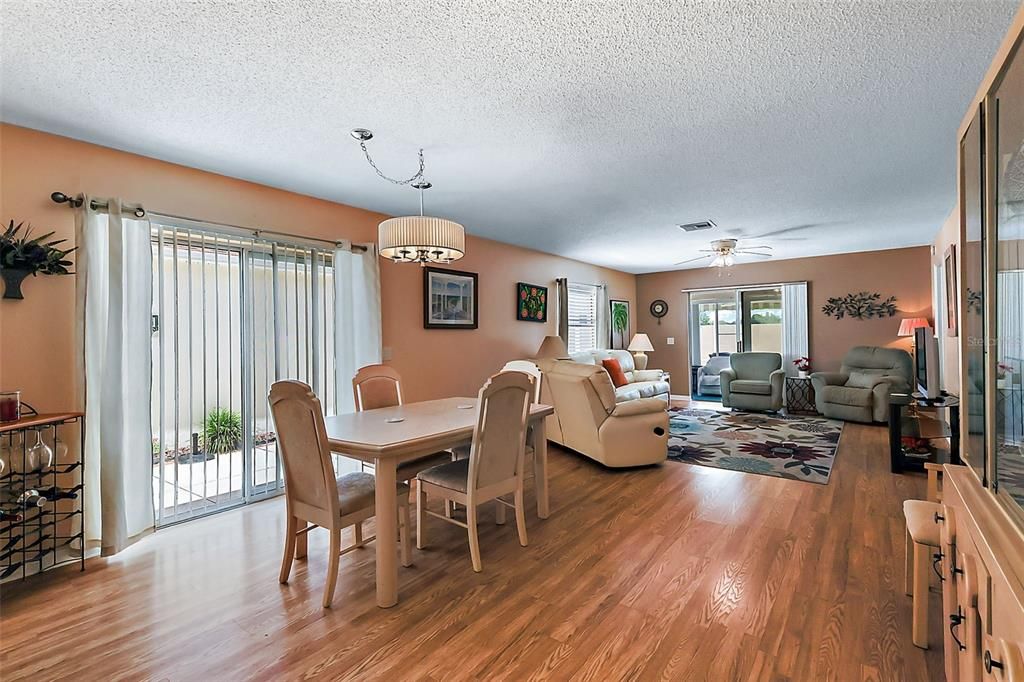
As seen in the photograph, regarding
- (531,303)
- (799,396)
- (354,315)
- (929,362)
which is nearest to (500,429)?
(354,315)

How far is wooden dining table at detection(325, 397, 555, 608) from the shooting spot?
213cm

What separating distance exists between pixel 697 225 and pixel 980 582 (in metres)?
4.36

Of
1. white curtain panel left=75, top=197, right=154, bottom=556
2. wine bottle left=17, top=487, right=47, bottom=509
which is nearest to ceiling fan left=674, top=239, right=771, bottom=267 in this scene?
white curtain panel left=75, top=197, right=154, bottom=556

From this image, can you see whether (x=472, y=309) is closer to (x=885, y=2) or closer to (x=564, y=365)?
(x=564, y=365)

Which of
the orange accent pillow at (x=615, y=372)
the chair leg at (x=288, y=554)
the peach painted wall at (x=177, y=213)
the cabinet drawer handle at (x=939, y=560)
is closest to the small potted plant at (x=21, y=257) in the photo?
the peach painted wall at (x=177, y=213)

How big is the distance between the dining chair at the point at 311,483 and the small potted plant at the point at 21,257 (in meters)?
1.51

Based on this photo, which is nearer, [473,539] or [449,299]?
[473,539]

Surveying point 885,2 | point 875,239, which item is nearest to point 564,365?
point 885,2

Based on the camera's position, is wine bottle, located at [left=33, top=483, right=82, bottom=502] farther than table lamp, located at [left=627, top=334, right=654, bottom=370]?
No

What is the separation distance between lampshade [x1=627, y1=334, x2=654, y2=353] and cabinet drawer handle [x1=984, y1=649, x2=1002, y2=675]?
23.5 ft

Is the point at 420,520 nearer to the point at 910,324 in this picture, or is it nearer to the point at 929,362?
the point at 929,362

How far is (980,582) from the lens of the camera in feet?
3.29

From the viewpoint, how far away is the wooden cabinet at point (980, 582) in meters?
0.81

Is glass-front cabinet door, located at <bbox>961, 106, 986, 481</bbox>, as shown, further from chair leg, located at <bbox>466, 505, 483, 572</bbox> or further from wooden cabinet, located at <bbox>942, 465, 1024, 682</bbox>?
chair leg, located at <bbox>466, 505, 483, 572</bbox>
